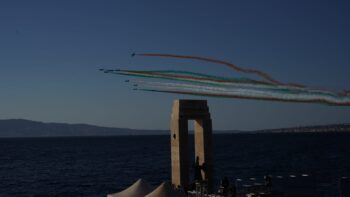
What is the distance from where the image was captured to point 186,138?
26859 millimetres

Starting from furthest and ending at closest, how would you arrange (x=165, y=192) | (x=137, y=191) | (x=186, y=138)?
(x=186, y=138)
(x=137, y=191)
(x=165, y=192)

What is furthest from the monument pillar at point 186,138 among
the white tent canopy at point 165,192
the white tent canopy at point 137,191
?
the white tent canopy at point 165,192

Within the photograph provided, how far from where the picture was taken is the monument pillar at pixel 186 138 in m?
26.8

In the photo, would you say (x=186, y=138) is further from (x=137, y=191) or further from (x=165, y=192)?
(x=165, y=192)

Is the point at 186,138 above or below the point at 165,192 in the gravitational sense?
above

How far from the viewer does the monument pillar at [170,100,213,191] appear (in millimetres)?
26766

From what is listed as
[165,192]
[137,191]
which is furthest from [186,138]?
[165,192]

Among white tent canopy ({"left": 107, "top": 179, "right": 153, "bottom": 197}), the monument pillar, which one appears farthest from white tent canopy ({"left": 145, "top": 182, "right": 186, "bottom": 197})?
the monument pillar

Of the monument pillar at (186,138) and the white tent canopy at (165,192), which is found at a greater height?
the monument pillar at (186,138)

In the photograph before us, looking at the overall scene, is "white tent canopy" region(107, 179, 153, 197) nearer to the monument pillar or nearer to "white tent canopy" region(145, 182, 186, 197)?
"white tent canopy" region(145, 182, 186, 197)

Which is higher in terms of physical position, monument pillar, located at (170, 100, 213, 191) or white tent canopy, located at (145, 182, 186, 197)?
monument pillar, located at (170, 100, 213, 191)

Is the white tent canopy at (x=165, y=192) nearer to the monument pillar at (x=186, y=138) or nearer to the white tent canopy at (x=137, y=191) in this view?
the white tent canopy at (x=137, y=191)

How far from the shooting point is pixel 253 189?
23234mm

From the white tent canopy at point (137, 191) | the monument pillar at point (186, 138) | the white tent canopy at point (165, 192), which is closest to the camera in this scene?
the white tent canopy at point (165, 192)
